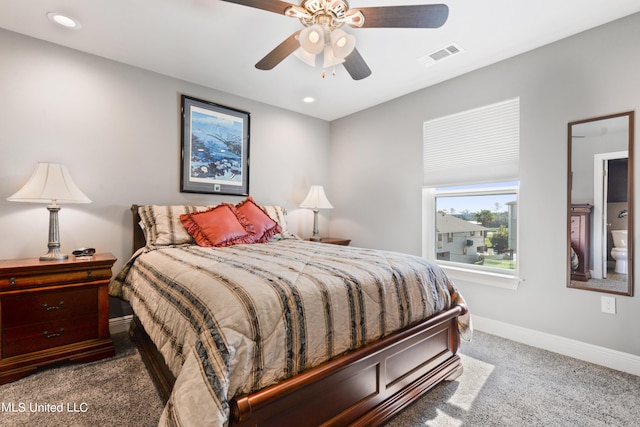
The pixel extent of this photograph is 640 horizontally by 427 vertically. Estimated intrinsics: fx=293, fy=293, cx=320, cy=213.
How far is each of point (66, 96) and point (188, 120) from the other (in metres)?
0.99

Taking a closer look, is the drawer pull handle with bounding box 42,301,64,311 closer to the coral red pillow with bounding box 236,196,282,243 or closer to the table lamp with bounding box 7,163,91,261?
the table lamp with bounding box 7,163,91,261

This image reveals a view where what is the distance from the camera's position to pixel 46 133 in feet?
8.04

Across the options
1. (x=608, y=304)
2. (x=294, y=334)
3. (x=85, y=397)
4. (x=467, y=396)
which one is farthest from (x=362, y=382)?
(x=608, y=304)

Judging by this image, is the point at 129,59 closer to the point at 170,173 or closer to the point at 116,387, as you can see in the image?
the point at 170,173

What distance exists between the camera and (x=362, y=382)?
4.68ft

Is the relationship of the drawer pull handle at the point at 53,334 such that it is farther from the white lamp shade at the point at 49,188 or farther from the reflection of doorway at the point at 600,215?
the reflection of doorway at the point at 600,215

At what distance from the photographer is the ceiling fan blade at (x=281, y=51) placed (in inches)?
77.3

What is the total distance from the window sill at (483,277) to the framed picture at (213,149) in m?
2.52

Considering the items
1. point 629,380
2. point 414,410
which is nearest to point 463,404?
point 414,410

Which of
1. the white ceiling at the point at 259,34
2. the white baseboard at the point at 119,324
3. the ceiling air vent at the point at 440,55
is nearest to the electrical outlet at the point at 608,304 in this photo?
the white ceiling at the point at 259,34

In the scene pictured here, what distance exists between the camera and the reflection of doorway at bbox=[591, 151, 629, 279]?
2.17m

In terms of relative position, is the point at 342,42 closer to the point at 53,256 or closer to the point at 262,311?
the point at 262,311

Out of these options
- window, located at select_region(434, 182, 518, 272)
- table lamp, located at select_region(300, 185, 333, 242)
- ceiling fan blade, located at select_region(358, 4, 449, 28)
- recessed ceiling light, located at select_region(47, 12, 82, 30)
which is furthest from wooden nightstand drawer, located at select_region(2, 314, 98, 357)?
window, located at select_region(434, 182, 518, 272)

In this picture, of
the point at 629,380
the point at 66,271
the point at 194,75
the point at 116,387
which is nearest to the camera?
the point at 116,387
